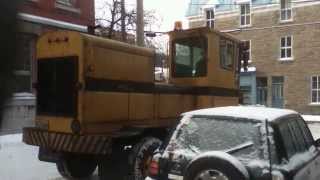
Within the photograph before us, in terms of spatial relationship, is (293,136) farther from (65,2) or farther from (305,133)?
(65,2)

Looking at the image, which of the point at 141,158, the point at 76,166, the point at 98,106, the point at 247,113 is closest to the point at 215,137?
the point at 247,113

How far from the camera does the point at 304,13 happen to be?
43125 mm

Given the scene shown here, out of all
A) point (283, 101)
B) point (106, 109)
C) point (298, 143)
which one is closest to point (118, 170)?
point (106, 109)

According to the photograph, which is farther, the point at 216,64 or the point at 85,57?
the point at 216,64

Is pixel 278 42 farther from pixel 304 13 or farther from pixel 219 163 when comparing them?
pixel 219 163

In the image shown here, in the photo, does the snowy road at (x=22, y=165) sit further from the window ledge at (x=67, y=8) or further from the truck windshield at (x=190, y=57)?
the window ledge at (x=67, y=8)

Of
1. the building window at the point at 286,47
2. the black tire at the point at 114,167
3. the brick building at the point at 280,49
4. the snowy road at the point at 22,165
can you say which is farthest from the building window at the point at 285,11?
the black tire at the point at 114,167

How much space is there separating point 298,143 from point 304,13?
1494 inches

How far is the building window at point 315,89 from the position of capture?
138 ft

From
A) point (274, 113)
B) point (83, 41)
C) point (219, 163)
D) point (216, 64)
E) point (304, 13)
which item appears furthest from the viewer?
point (304, 13)

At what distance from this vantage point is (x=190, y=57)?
11.3m

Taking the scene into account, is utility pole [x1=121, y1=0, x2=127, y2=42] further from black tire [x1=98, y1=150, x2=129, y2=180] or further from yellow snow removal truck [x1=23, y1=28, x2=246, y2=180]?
black tire [x1=98, y1=150, x2=129, y2=180]

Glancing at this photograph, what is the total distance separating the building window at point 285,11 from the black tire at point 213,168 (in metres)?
40.0

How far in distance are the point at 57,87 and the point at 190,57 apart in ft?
10.8
